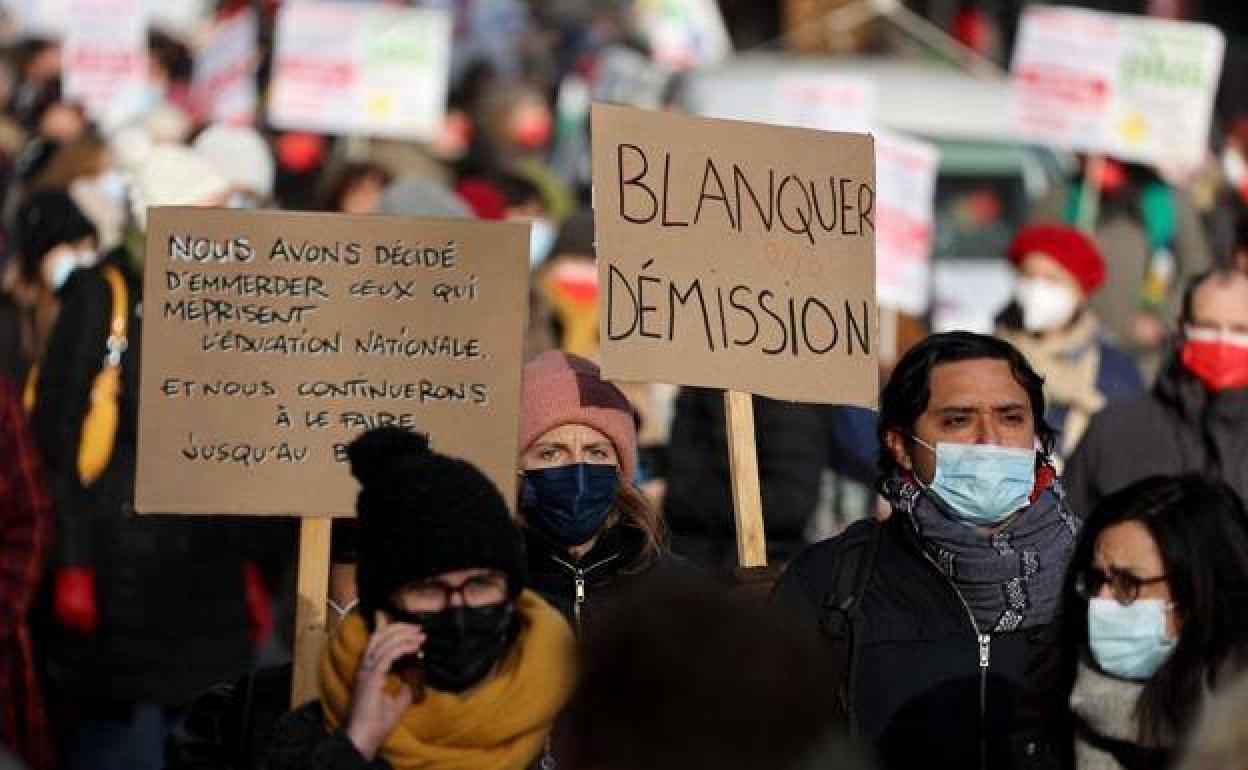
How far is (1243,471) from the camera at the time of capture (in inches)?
298

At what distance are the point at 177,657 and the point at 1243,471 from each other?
2.70 meters

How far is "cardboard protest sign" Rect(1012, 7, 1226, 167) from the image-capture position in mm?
14102

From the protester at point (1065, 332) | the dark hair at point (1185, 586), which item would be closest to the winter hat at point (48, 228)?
the protester at point (1065, 332)

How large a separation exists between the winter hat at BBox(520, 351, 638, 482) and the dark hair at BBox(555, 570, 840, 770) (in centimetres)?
258

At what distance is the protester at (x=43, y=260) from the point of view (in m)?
8.88

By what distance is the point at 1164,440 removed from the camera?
7.74 metres

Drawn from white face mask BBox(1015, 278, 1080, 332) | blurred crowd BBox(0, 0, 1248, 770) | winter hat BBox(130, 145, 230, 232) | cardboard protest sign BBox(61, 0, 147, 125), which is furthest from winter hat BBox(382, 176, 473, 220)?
cardboard protest sign BBox(61, 0, 147, 125)

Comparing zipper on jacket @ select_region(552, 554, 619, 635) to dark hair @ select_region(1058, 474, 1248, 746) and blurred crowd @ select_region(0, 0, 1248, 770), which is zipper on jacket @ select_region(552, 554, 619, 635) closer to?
blurred crowd @ select_region(0, 0, 1248, 770)

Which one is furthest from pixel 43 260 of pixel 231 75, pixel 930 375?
pixel 231 75

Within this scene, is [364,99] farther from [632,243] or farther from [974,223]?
[632,243]

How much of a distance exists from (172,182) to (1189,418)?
3022 millimetres

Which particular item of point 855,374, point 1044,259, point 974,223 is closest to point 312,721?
point 855,374

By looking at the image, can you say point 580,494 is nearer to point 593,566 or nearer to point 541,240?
point 593,566

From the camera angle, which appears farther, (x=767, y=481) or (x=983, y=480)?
(x=767, y=481)
